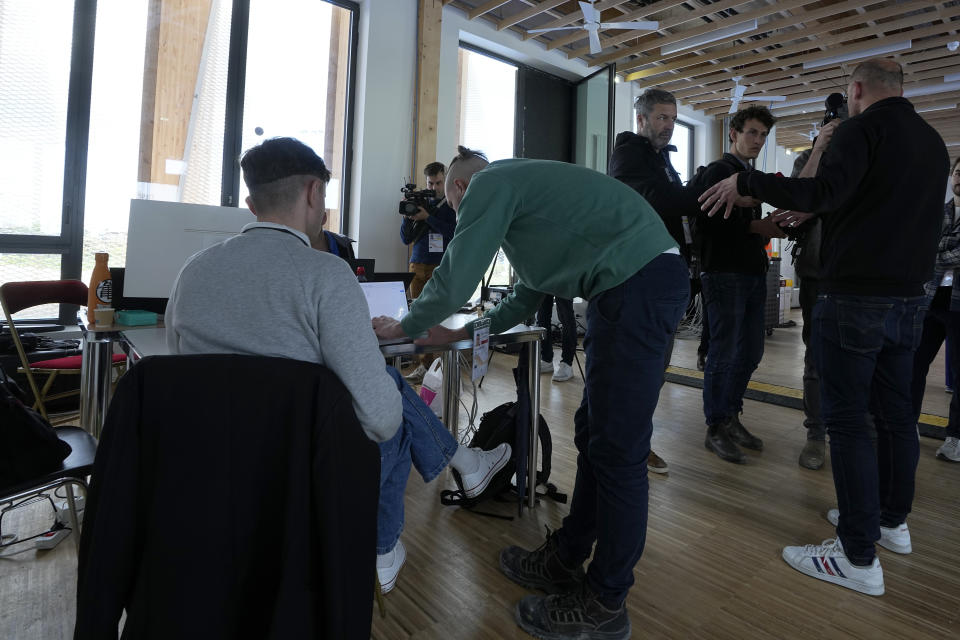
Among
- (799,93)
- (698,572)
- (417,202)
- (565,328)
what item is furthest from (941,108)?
(698,572)

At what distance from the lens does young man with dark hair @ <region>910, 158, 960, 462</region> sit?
2557 millimetres

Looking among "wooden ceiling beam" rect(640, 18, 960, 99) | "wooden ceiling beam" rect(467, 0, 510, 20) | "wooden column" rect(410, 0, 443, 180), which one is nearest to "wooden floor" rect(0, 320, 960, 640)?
"wooden column" rect(410, 0, 443, 180)

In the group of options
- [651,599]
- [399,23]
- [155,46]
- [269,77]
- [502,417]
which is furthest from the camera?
[399,23]

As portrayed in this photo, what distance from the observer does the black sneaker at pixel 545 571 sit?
1.50m

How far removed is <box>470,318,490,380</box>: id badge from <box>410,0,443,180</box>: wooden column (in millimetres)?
3498

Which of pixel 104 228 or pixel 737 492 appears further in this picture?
pixel 104 228

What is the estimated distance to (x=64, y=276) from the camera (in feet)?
11.7

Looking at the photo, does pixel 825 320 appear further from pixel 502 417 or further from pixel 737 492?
pixel 502 417

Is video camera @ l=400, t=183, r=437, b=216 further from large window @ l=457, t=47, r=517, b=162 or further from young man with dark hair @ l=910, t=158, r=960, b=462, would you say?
young man with dark hair @ l=910, t=158, r=960, b=462

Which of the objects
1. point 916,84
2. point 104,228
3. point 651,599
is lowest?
point 651,599

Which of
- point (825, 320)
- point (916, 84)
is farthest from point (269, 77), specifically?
point (916, 84)

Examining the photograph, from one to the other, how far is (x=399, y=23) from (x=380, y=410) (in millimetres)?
4621

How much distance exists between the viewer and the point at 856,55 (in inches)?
227

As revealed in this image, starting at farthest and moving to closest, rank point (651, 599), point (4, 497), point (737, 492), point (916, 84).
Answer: point (916, 84) < point (737, 492) < point (651, 599) < point (4, 497)
